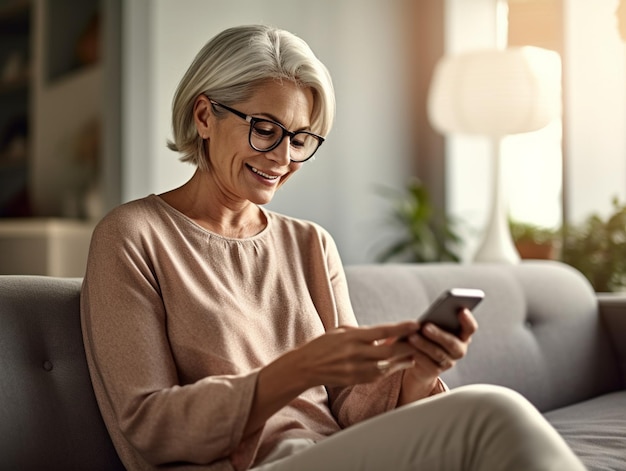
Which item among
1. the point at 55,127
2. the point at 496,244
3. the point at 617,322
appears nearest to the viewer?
the point at 617,322

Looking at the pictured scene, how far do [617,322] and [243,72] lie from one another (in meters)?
1.60

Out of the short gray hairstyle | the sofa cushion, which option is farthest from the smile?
the sofa cushion

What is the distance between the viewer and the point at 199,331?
1.49 metres

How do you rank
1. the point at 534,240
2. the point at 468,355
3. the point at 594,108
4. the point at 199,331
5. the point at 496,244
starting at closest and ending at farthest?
the point at 199,331 < the point at 468,355 < the point at 496,244 < the point at 534,240 < the point at 594,108

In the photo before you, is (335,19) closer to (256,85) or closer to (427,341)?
(256,85)

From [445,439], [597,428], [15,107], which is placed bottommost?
[597,428]

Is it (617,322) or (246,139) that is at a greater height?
(246,139)

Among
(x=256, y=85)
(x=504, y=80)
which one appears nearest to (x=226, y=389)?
(x=256, y=85)

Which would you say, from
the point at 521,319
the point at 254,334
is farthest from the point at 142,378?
the point at 521,319

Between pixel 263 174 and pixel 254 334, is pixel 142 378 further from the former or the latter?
pixel 263 174

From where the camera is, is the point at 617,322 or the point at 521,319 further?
the point at 617,322

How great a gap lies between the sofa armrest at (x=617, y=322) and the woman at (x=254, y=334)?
1244mm

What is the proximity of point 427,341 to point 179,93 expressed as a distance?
2.14 ft

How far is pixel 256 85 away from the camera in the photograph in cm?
162
